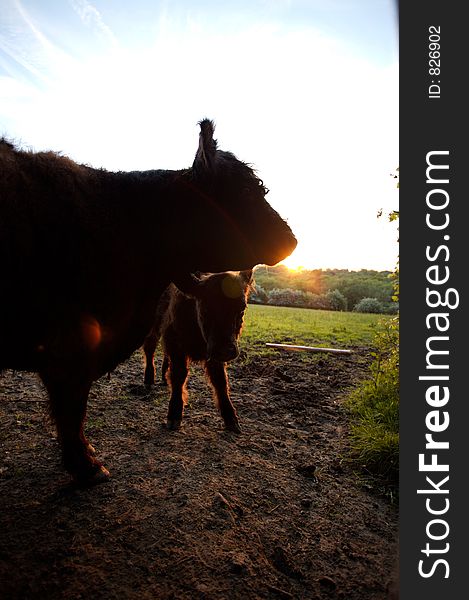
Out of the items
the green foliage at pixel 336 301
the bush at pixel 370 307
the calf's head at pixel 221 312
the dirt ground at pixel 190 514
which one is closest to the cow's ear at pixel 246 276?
the calf's head at pixel 221 312

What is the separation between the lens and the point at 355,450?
13.3ft

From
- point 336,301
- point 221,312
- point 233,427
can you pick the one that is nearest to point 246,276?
point 221,312

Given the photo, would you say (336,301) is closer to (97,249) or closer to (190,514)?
(190,514)

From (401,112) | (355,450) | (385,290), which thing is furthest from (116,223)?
(385,290)

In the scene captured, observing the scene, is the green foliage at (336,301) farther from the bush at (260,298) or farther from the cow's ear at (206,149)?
the cow's ear at (206,149)

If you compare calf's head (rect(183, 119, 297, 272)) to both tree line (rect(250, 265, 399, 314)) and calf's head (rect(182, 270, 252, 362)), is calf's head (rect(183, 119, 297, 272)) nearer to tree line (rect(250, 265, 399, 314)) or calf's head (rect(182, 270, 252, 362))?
calf's head (rect(182, 270, 252, 362))

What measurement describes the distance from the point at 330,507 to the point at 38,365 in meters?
2.64

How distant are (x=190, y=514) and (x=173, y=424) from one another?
179 cm

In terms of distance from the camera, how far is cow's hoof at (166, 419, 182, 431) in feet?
14.9

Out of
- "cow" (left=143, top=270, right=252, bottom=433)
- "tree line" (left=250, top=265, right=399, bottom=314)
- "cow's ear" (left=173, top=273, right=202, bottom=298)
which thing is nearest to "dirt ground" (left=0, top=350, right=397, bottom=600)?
"cow" (left=143, top=270, right=252, bottom=433)

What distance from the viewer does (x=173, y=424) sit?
15.0 ft

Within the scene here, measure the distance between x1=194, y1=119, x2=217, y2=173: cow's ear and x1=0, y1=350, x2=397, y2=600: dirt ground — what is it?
8.76 ft

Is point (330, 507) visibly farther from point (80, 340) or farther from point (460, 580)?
point (80, 340)

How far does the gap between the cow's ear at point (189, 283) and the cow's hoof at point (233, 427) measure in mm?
1955
